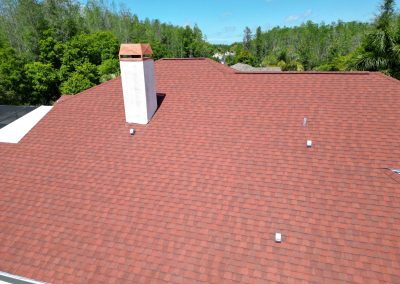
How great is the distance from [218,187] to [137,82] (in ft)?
15.7

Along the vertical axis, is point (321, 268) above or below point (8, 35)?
below

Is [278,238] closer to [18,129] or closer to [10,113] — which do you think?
[18,129]

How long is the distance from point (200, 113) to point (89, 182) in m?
4.56

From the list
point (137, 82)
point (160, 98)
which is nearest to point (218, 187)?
point (137, 82)

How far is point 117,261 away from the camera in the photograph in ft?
21.6

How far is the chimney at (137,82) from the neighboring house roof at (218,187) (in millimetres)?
497

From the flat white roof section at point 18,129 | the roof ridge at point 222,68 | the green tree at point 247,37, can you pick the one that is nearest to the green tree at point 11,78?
the flat white roof section at point 18,129

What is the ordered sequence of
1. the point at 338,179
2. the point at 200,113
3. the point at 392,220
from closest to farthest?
the point at 392,220 < the point at 338,179 < the point at 200,113

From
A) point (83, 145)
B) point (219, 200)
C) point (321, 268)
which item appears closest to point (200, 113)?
point (219, 200)

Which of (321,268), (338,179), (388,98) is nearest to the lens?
(321,268)

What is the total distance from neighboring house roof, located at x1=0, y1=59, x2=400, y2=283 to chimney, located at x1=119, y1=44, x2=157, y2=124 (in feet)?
1.63

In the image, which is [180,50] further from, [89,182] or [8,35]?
[89,182]

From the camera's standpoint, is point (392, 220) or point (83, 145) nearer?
point (392, 220)

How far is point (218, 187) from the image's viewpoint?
777 cm
